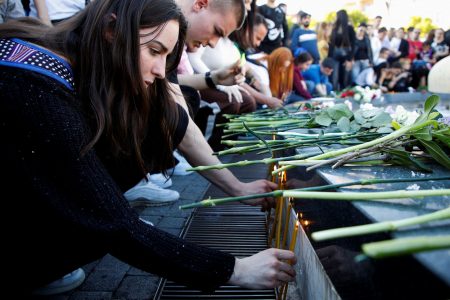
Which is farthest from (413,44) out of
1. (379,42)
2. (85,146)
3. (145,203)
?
(85,146)

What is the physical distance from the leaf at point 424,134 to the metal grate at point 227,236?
0.93 meters

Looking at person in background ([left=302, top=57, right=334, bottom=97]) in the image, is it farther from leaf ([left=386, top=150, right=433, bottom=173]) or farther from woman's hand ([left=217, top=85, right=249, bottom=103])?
leaf ([left=386, top=150, right=433, bottom=173])

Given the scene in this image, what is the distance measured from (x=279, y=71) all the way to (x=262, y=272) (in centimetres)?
601

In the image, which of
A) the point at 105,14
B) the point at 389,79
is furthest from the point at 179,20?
the point at 389,79

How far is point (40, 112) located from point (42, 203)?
0.27m

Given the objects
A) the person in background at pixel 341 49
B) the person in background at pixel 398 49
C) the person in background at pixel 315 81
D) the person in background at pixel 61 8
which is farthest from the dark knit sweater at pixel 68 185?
the person in background at pixel 398 49

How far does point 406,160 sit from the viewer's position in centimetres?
136

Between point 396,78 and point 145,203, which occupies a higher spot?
point 145,203

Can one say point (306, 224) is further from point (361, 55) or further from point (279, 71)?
point (361, 55)

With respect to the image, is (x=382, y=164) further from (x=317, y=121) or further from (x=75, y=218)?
(x=75, y=218)

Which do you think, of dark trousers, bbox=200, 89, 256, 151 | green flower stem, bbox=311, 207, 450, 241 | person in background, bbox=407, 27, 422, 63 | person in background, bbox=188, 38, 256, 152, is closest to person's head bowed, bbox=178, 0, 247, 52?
person in background, bbox=188, 38, 256, 152

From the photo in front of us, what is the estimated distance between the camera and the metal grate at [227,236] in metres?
1.93

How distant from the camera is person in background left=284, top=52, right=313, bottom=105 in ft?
25.9

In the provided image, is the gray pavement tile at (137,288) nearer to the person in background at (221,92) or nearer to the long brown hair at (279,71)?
the person in background at (221,92)
